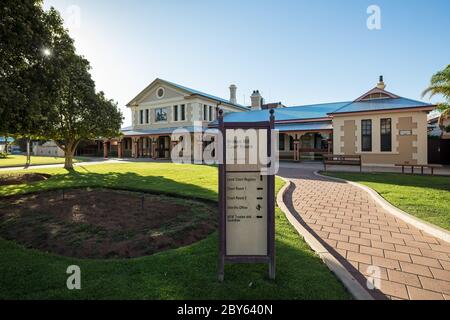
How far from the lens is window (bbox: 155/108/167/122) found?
1232 inches

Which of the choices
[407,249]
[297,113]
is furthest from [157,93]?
[407,249]

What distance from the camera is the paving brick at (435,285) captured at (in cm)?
296

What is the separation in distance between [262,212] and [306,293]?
3.26 ft

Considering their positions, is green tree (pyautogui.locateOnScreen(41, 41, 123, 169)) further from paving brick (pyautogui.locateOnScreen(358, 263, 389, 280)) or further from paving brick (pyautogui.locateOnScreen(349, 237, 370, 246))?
paving brick (pyautogui.locateOnScreen(358, 263, 389, 280))

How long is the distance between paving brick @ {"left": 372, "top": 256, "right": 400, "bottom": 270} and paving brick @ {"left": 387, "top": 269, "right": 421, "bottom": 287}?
14 centimetres

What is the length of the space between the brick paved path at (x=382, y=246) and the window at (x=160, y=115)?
2678cm

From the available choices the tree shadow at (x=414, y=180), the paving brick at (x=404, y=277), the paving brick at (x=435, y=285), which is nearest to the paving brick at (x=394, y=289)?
the paving brick at (x=404, y=277)

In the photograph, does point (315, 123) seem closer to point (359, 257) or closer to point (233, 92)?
point (233, 92)

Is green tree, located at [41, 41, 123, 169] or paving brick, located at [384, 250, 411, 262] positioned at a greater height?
green tree, located at [41, 41, 123, 169]

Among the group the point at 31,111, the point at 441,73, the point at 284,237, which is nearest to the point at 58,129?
the point at 31,111

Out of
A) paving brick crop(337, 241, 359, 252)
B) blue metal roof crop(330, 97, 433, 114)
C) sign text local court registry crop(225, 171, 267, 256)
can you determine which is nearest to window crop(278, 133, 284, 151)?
blue metal roof crop(330, 97, 433, 114)

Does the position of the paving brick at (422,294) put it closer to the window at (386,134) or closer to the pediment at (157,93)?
the window at (386,134)

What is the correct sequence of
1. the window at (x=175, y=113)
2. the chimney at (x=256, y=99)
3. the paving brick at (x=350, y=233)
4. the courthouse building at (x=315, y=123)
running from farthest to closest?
the chimney at (x=256, y=99) → the window at (x=175, y=113) → the courthouse building at (x=315, y=123) → the paving brick at (x=350, y=233)
